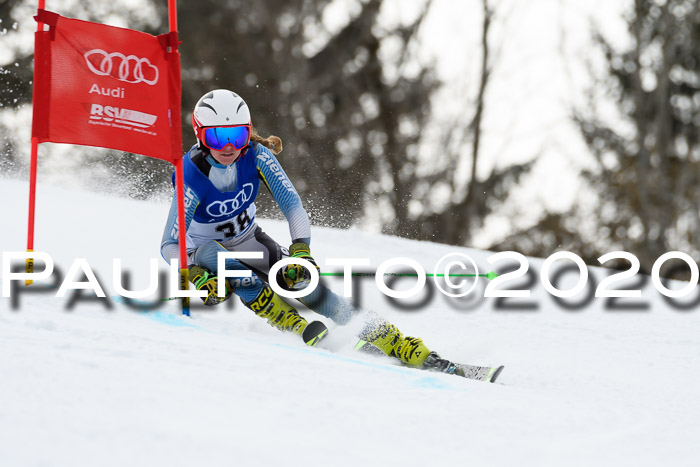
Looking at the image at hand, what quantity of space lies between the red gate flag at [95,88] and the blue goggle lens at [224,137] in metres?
0.26

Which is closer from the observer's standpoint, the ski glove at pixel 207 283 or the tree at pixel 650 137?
the ski glove at pixel 207 283

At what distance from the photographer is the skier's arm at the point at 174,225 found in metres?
4.08

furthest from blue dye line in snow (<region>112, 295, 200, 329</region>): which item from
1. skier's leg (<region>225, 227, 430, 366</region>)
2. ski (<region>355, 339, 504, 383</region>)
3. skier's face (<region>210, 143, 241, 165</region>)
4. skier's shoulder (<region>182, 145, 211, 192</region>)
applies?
ski (<region>355, 339, 504, 383</region>)

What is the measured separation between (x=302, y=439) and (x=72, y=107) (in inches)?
95.8

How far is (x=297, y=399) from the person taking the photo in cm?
258

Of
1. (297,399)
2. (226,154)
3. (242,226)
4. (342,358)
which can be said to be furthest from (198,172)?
(297,399)

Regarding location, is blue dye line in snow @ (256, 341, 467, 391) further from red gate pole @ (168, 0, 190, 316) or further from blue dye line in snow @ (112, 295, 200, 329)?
red gate pole @ (168, 0, 190, 316)

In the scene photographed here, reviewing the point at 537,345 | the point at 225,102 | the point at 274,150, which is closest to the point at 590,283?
the point at 537,345

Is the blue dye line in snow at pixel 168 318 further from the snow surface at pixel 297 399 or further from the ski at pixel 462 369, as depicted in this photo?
the ski at pixel 462 369

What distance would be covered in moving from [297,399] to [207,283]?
156cm

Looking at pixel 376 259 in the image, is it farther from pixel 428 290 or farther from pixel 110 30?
pixel 110 30

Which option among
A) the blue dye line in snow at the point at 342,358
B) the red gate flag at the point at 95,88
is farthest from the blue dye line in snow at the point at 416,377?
the red gate flag at the point at 95,88

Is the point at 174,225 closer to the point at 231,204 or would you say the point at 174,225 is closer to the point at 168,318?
the point at 231,204

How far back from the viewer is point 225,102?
13.2ft
